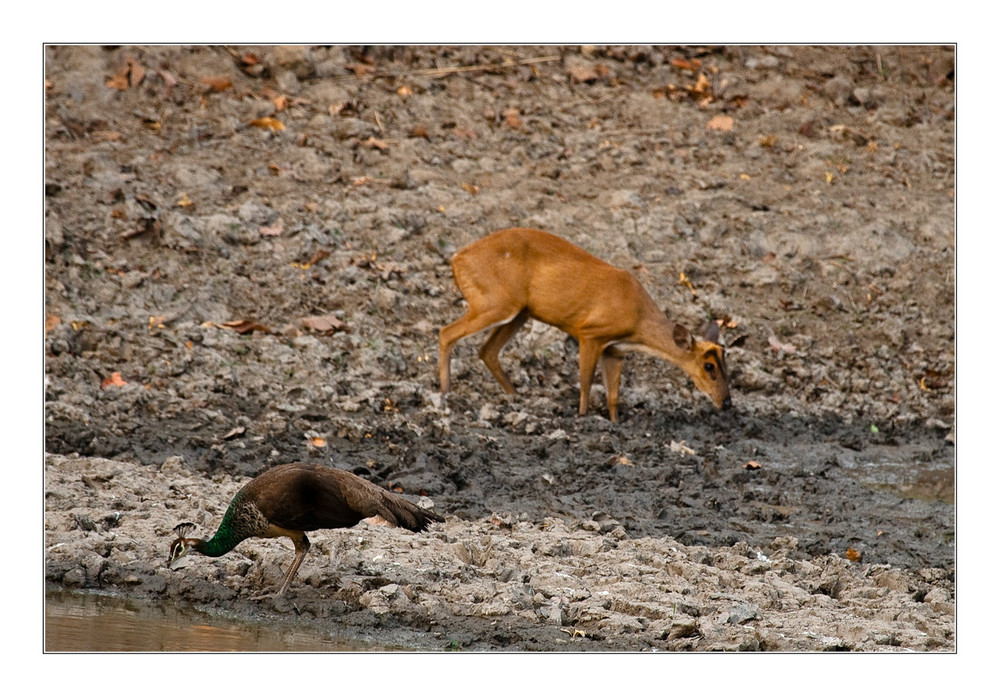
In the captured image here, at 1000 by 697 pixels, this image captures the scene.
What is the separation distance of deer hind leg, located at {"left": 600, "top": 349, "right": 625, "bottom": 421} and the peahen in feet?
12.3

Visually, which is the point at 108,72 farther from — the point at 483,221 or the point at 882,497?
the point at 882,497

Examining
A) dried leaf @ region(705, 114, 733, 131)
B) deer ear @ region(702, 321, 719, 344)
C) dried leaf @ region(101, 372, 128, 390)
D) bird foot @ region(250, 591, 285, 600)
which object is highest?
dried leaf @ region(705, 114, 733, 131)

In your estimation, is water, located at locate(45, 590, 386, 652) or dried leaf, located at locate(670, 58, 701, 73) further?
dried leaf, located at locate(670, 58, 701, 73)

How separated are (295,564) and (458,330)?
384cm

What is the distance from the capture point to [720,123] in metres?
13.6

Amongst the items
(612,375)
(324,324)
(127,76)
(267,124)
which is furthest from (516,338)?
(127,76)

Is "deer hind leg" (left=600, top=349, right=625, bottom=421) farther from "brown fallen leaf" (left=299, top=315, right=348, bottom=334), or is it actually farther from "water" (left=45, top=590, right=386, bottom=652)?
"water" (left=45, top=590, right=386, bottom=652)

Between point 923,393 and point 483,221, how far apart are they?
4.22 metres

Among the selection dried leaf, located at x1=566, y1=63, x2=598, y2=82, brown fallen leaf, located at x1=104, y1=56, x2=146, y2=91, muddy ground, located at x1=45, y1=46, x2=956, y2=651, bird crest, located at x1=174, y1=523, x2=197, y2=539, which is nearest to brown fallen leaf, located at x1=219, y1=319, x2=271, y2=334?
muddy ground, located at x1=45, y1=46, x2=956, y2=651

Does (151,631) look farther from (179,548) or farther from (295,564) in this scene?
(295,564)

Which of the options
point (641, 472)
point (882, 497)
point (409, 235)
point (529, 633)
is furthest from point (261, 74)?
point (529, 633)

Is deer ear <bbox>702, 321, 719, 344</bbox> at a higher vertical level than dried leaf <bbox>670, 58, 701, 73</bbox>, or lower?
lower

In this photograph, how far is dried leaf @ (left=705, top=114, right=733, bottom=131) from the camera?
13.6m

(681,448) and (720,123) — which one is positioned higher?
(720,123)
